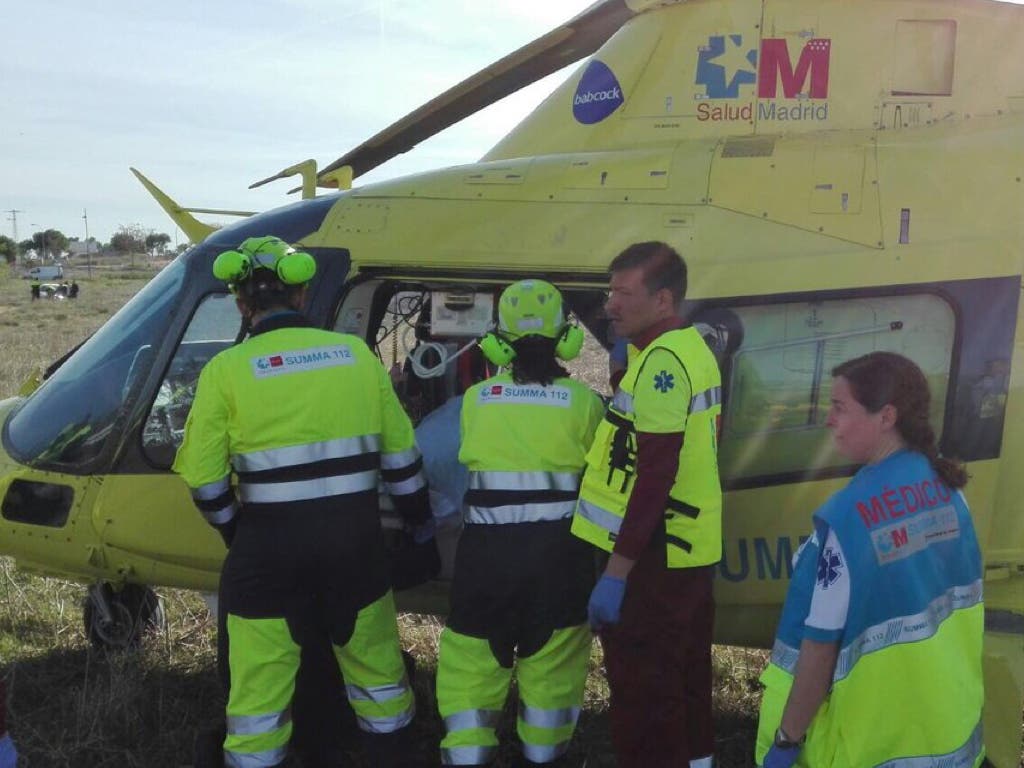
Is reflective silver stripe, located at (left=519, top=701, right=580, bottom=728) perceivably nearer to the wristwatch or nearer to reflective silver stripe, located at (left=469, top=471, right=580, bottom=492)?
reflective silver stripe, located at (left=469, top=471, right=580, bottom=492)

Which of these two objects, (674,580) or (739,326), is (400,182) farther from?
(674,580)

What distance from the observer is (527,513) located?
3166 mm

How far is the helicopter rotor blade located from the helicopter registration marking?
220cm

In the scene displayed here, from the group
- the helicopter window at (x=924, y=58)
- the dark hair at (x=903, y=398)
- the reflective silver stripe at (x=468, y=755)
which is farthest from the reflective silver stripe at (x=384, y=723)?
the helicopter window at (x=924, y=58)

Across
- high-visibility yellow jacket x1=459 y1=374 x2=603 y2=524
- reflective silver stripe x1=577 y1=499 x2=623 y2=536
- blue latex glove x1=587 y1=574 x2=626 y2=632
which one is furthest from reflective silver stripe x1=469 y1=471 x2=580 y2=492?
blue latex glove x1=587 y1=574 x2=626 y2=632

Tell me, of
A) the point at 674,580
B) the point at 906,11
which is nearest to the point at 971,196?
the point at 906,11

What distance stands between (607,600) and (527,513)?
0.47 meters

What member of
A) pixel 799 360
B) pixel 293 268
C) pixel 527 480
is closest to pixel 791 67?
pixel 799 360

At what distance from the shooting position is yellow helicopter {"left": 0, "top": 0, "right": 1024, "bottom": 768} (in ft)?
11.7

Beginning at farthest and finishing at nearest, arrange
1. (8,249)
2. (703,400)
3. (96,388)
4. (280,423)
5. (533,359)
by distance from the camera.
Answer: (8,249)
(96,388)
(533,359)
(280,423)
(703,400)

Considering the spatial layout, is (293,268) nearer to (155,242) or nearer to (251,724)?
(251,724)

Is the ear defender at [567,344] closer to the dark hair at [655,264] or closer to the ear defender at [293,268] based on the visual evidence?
the dark hair at [655,264]

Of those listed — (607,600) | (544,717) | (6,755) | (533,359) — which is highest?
(533,359)

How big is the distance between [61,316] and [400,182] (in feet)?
80.8
